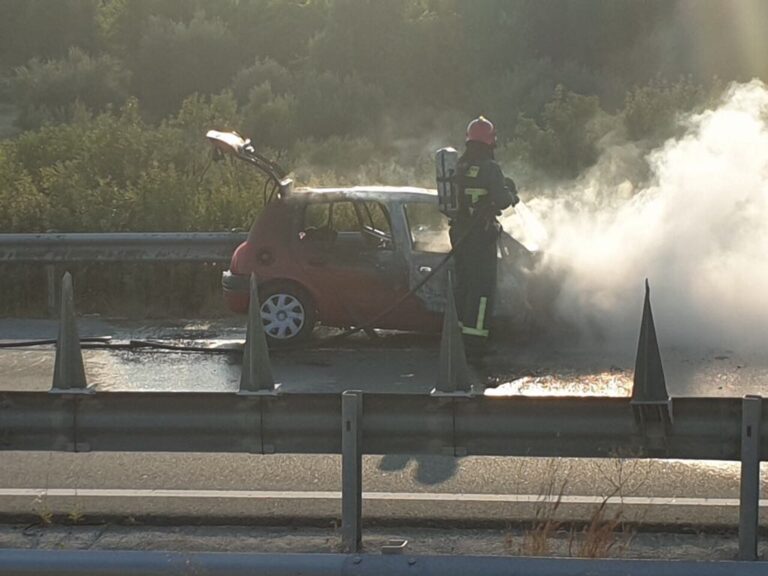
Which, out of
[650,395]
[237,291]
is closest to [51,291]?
[237,291]

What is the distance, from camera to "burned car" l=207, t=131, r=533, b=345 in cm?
1045

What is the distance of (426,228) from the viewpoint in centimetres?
1119

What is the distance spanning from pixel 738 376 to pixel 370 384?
2.73 meters

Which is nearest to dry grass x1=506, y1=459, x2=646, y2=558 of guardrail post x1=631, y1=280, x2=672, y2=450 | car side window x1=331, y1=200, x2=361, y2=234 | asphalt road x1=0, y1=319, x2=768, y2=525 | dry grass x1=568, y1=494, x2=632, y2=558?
dry grass x1=568, y1=494, x2=632, y2=558

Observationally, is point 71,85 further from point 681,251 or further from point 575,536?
point 575,536

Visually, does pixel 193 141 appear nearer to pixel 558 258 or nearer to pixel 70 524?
pixel 558 258

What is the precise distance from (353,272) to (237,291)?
1.05 m

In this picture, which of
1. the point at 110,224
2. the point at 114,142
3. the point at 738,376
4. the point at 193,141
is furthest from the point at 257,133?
the point at 738,376

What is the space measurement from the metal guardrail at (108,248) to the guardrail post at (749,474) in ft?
27.1

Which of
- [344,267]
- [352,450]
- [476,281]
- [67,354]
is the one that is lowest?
[352,450]

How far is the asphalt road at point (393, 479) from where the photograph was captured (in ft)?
20.1

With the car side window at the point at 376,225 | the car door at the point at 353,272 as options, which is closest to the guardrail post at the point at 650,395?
the car door at the point at 353,272

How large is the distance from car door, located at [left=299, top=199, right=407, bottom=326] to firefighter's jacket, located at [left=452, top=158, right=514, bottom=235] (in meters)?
0.77

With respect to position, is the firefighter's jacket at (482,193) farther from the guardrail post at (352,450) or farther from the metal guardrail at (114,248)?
the guardrail post at (352,450)
